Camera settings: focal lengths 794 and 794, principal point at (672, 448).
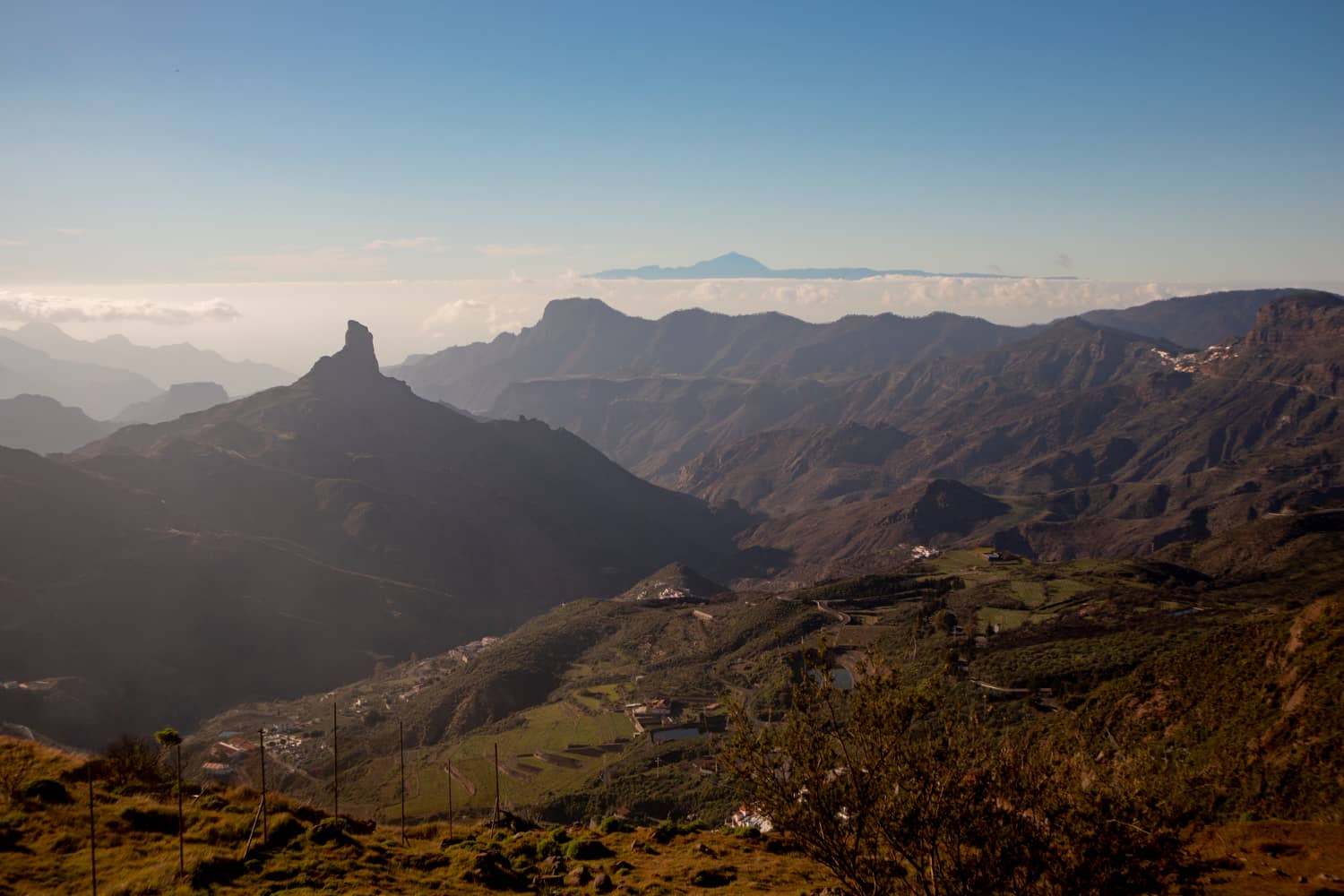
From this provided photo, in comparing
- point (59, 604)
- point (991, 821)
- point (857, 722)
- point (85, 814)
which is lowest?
point (59, 604)

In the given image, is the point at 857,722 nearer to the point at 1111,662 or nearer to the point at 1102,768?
the point at 1102,768

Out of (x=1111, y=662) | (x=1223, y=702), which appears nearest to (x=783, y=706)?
(x=1111, y=662)

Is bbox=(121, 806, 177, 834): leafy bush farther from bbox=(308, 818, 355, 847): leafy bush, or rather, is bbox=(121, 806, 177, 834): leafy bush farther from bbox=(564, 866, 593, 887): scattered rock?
bbox=(564, 866, 593, 887): scattered rock

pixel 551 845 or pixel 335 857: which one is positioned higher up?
pixel 335 857

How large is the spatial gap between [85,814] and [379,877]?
29.8 ft

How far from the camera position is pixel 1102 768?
17.8 meters

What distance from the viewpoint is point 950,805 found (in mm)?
16594

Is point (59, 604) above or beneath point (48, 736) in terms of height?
above

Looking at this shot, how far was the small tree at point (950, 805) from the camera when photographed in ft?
53.7

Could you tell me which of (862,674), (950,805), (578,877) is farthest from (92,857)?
(950,805)

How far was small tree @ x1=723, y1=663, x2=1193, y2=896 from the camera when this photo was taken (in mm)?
16359

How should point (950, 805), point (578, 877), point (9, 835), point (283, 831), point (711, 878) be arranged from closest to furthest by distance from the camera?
1. point (950, 805)
2. point (9, 835)
3. point (283, 831)
4. point (578, 877)
5. point (711, 878)

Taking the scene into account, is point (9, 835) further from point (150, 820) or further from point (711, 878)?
point (711, 878)

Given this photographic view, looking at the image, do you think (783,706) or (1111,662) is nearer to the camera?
(1111,662)
